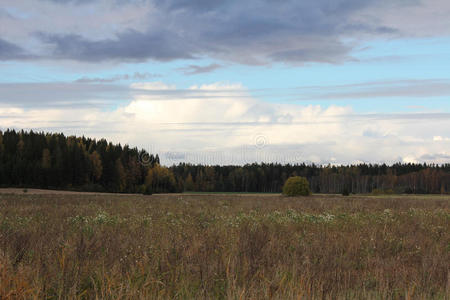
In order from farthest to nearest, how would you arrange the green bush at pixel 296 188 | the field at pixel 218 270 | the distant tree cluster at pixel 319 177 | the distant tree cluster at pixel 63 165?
the distant tree cluster at pixel 319 177 → the distant tree cluster at pixel 63 165 → the green bush at pixel 296 188 → the field at pixel 218 270

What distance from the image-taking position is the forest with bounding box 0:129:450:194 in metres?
89.4

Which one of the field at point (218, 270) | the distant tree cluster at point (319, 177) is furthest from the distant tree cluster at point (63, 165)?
the field at point (218, 270)

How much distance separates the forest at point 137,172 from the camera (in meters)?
89.4

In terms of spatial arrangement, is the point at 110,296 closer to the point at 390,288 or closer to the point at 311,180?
the point at 390,288

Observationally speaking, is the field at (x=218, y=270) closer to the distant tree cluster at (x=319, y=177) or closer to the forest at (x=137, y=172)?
the forest at (x=137, y=172)

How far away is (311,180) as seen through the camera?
5778 inches

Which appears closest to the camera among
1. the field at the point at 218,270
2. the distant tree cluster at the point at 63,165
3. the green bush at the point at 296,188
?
the field at the point at 218,270

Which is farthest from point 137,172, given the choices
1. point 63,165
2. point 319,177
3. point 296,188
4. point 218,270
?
point 218,270

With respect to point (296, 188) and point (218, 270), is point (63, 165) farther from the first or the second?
point (218, 270)

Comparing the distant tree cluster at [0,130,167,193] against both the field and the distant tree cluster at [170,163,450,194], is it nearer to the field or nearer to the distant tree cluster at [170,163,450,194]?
the distant tree cluster at [170,163,450,194]

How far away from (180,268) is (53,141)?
10416 centimetres

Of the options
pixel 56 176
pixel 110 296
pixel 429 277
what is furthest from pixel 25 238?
pixel 56 176

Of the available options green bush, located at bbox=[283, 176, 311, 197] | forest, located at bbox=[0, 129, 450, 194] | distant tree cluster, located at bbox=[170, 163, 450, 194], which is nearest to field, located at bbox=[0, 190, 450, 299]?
green bush, located at bbox=[283, 176, 311, 197]

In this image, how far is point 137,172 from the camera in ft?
359
